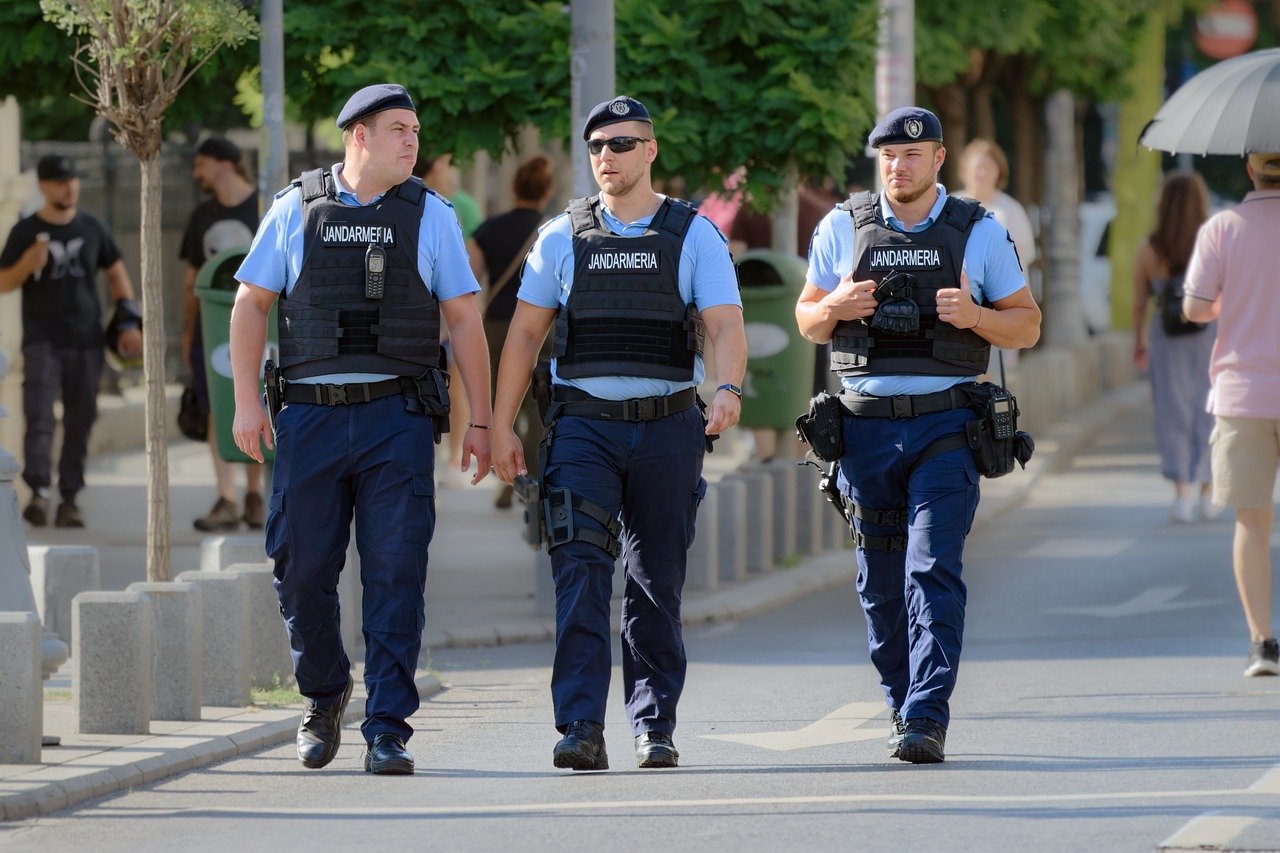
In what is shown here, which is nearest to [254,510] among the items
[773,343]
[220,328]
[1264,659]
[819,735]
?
[220,328]

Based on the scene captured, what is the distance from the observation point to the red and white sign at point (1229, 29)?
114ft

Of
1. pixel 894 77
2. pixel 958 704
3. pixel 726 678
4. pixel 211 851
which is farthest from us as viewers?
pixel 894 77

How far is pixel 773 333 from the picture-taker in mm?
14953

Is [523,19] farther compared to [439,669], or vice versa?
[523,19]

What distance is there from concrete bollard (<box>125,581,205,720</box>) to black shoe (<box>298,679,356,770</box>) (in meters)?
0.70

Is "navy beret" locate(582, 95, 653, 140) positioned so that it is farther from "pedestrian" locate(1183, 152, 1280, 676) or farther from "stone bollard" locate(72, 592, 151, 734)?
"pedestrian" locate(1183, 152, 1280, 676)

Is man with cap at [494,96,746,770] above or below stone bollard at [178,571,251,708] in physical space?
above

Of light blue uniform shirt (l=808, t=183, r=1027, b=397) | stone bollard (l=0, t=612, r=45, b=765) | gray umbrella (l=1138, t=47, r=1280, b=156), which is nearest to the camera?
stone bollard (l=0, t=612, r=45, b=765)

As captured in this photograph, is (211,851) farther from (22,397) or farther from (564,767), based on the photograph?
(22,397)

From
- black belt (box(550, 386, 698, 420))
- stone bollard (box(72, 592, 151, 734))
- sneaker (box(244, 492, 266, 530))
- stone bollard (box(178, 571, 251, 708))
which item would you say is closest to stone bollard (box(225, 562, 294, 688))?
stone bollard (box(178, 571, 251, 708))

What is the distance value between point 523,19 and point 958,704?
4.89 meters

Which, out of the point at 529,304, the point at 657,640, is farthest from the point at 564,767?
the point at 529,304

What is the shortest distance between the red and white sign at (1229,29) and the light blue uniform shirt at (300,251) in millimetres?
28323

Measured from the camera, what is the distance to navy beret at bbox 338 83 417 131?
7.38 meters
